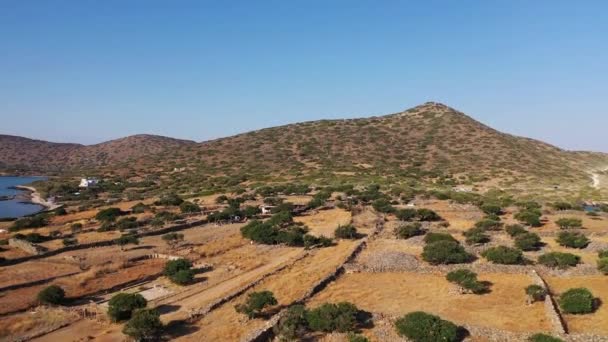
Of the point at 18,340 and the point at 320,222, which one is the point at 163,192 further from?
the point at 18,340

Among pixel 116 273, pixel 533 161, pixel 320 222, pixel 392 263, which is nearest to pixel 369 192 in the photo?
pixel 320 222

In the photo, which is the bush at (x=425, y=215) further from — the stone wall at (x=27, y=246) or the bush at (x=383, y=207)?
the stone wall at (x=27, y=246)

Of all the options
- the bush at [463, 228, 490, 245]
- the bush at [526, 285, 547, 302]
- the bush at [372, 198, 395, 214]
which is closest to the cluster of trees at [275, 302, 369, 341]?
the bush at [526, 285, 547, 302]

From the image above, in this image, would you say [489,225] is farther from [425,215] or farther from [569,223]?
[569,223]

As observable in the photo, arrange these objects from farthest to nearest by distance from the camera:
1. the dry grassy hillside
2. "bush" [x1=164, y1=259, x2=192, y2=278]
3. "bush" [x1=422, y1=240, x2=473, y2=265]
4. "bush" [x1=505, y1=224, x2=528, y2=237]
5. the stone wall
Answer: the dry grassy hillside < "bush" [x1=505, y1=224, x2=528, y2=237] < the stone wall < "bush" [x1=422, y1=240, x2=473, y2=265] < "bush" [x1=164, y1=259, x2=192, y2=278]

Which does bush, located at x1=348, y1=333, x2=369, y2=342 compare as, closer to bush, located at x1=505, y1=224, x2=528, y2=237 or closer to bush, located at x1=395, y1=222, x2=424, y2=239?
bush, located at x1=395, y1=222, x2=424, y2=239
